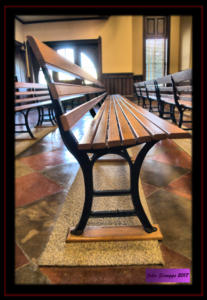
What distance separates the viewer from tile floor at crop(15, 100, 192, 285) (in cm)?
83

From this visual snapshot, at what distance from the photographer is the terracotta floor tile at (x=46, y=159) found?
2010 mm

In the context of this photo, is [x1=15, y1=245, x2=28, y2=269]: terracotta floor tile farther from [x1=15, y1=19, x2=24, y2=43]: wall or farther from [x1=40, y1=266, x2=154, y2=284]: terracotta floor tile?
[x1=15, y1=19, x2=24, y2=43]: wall

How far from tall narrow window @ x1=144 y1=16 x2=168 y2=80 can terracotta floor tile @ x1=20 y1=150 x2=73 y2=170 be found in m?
7.44

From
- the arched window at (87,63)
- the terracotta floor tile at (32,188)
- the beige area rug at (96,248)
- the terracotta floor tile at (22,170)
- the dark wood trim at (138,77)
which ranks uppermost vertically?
the arched window at (87,63)

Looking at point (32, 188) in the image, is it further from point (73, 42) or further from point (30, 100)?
point (73, 42)

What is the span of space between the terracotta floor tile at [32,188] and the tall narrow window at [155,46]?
26.5 ft

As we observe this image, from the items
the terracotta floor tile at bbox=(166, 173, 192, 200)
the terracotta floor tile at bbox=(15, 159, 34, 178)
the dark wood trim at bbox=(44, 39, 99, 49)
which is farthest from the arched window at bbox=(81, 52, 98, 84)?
the terracotta floor tile at bbox=(166, 173, 192, 200)

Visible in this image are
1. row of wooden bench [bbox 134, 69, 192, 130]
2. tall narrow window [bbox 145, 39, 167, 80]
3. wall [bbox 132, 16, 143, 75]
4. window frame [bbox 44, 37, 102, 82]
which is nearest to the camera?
row of wooden bench [bbox 134, 69, 192, 130]

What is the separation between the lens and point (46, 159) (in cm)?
218

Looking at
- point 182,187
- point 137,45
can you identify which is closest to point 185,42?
point 137,45

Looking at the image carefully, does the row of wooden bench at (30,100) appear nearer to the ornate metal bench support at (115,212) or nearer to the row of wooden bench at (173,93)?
the row of wooden bench at (173,93)

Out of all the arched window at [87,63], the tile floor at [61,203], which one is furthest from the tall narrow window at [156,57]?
the tile floor at [61,203]
